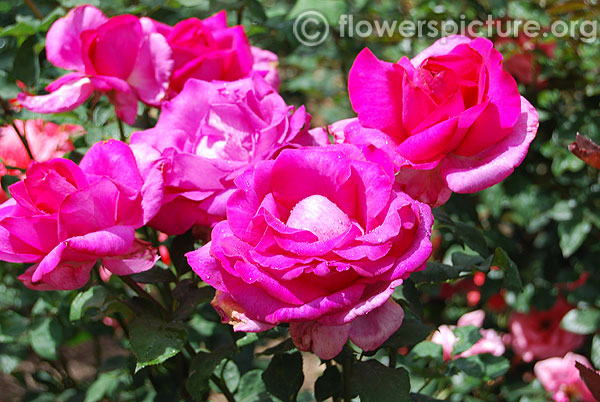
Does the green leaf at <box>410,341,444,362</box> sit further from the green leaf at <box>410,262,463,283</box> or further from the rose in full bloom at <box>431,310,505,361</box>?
the green leaf at <box>410,262,463,283</box>

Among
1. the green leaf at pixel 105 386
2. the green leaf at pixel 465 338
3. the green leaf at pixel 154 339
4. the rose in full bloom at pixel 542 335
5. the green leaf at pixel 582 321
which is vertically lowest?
the rose in full bloom at pixel 542 335

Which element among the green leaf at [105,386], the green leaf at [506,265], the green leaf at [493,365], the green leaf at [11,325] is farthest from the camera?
the green leaf at [11,325]

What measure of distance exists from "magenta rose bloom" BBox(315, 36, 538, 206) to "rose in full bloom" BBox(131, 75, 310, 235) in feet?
0.30

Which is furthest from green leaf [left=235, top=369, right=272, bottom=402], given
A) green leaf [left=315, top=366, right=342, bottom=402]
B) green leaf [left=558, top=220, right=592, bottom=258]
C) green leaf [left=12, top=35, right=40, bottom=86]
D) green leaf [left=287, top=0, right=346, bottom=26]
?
green leaf [left=558, top=220, right=592, bottom=258]

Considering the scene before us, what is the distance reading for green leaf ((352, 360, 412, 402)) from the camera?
0.72 meters

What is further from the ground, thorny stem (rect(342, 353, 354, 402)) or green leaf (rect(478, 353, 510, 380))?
thorny stem (rect(342, 353, 354, 402))

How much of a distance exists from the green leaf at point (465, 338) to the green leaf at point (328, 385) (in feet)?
1.03

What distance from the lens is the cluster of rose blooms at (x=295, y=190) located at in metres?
0.59

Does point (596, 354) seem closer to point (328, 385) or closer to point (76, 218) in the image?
point (328, 385)

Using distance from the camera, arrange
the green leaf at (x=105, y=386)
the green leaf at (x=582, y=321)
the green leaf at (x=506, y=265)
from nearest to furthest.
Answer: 1. the green leaf at (x=506, y=265)
2. the green leaf at (x=105, y=386)
3. the green leaf at (x=582, y=321)

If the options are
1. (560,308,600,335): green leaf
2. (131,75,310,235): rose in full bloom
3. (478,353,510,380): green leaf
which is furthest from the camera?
(560,308,600,335): green leaf

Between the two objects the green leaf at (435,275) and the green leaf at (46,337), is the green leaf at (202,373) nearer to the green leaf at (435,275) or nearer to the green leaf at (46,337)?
the green leaf at (435,275)

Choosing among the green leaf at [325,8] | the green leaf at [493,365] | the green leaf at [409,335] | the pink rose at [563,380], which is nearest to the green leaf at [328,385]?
the green leaf at [409,335]

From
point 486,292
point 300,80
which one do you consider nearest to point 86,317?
point 486,292
